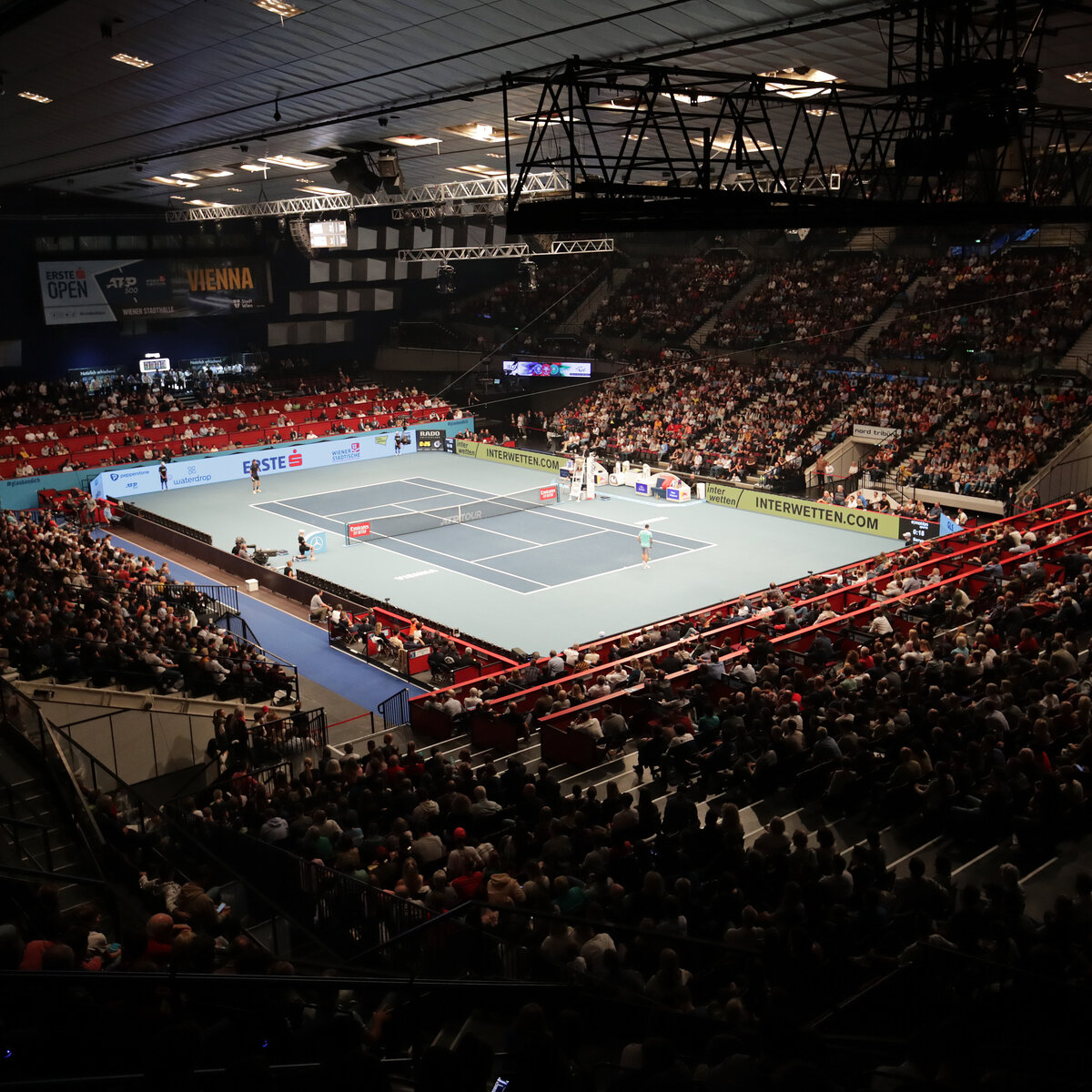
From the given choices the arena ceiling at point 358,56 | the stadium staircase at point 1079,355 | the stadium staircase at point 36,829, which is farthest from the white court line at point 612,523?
the stadium staircase at point 36,829

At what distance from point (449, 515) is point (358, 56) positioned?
20.5 m

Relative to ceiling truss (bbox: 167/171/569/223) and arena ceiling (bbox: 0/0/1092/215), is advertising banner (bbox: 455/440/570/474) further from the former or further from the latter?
arena ceiling (bbox: 0/0/1092/215)

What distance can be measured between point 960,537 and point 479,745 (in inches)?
634

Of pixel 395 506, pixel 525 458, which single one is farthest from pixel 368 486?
pixel 525 458

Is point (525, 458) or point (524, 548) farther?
point (525, 458)

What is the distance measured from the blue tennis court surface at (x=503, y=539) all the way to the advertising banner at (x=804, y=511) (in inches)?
178

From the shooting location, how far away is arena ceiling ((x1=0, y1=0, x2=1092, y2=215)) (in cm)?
1587

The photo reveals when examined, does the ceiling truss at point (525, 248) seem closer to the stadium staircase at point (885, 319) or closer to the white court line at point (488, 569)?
the stadium staircase at point (885, 319)

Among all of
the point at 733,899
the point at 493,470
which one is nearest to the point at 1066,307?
the point at 493,470

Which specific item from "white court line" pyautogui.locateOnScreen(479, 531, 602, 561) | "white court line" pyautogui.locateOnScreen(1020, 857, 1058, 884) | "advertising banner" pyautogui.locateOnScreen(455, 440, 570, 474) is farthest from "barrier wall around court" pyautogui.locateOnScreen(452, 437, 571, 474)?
"white court line" pyautogui.locateOnScreen(1020, 857, 1058, 884)

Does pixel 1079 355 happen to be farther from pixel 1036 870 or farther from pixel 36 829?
pixel 36 829

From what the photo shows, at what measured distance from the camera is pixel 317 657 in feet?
80.1

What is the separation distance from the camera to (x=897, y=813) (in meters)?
11.5

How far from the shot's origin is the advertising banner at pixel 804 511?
3356 cm
